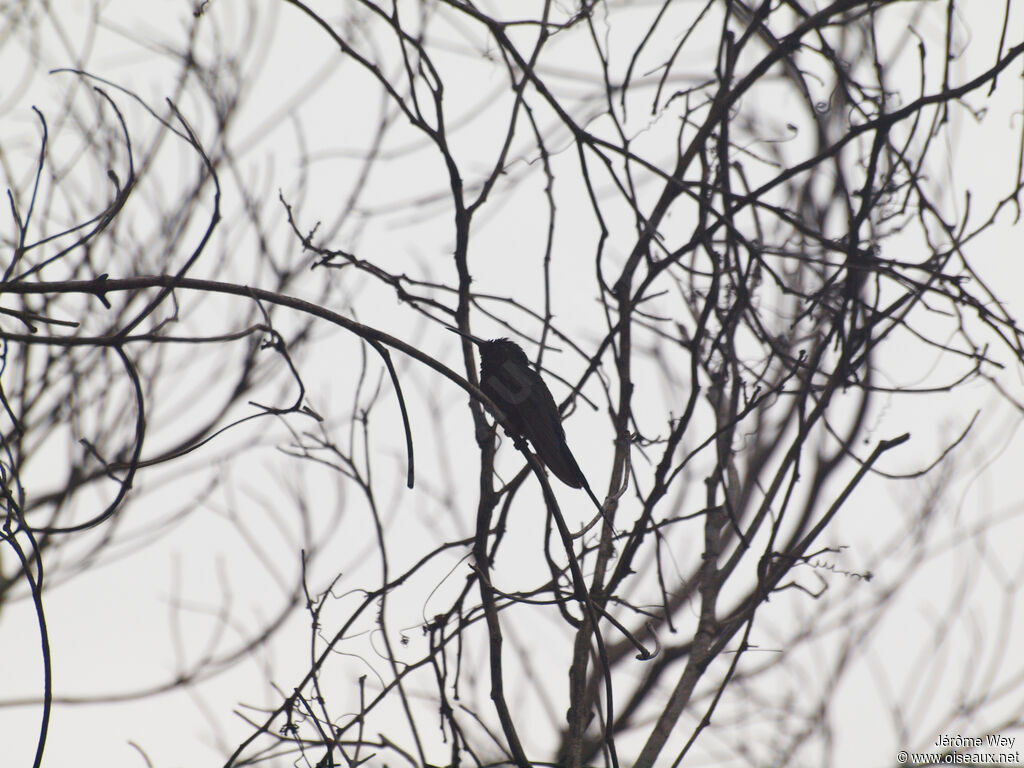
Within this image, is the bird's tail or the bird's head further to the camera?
the bird's tail

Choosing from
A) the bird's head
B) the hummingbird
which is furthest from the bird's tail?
the bird's head

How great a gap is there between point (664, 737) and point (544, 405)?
843 millimetres

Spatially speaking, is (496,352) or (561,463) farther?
(561,463)

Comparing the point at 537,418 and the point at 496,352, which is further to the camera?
the point at 537,418

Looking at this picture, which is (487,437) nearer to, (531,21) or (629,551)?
(629,551)

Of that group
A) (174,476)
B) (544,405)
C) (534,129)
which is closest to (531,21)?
(534,129)

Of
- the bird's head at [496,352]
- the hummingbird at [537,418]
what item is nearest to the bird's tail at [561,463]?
the hummingbird at [537,418]

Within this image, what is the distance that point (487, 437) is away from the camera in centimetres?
221

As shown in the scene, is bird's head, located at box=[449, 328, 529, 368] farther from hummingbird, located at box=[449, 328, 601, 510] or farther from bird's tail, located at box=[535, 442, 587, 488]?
bird's tail, located at box=[535, 442, 587, 488]

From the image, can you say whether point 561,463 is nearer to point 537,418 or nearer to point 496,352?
point 537,418

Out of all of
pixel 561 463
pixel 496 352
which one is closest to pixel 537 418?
pixel 561 463

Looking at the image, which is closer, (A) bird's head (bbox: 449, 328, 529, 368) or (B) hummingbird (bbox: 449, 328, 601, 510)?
(A) bird's head (bbox: 449, 328, 529, 368)

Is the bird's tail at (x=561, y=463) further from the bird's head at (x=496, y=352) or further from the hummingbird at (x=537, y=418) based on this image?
the bird's head at (x=496, y=352)

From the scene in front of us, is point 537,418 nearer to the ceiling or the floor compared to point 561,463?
nearer to the ceiling
